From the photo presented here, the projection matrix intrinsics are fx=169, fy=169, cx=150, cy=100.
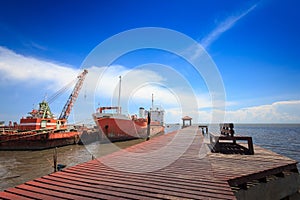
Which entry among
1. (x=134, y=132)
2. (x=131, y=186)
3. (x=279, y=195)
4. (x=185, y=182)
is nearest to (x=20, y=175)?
(x=131, y=186)

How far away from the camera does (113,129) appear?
26891mm

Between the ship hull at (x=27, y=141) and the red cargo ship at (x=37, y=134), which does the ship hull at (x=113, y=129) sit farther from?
the ship hull at (x=27, y=141)

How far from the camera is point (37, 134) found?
18672 millimetres

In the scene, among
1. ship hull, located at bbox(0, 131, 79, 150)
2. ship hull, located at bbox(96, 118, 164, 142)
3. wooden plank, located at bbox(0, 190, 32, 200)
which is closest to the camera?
wooden plank, located at bbox(0, 190, 32, 200)

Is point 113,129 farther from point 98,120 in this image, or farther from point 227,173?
point 227,173

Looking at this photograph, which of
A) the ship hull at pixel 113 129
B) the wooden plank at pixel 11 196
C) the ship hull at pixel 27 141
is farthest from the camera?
the ship hull at pixel 113 129

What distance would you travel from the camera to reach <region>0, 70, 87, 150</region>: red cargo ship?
18.7 m

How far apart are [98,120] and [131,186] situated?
83.1 feet

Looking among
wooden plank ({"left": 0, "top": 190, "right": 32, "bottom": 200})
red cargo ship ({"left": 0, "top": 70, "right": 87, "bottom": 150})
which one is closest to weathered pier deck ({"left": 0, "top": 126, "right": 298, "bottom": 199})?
wooden plank ({"left": 0, "top": 190, "right": 32, "bottom": 200})

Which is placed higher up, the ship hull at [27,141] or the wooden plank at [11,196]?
the wooden plank at [11,196]

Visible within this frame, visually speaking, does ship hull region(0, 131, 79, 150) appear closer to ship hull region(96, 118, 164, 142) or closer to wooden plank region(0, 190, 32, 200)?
ship hull region(96, 118, 164, 142)

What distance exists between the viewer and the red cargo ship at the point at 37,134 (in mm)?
18734

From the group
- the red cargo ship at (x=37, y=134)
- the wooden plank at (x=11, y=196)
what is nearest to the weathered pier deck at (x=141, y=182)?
the wooden plank at (x=11, y=196)

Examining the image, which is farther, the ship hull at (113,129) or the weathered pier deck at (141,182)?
the ship hull at (113,129)
